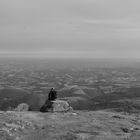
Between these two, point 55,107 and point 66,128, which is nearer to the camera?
point 66,128

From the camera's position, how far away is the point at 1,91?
138000 millimetres

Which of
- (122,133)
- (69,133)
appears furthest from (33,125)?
(122,133)

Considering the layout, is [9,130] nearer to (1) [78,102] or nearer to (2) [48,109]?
(2) [48,109]

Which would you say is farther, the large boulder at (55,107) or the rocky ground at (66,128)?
the large boulder at (55,107)

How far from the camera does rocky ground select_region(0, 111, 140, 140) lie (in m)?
17.5

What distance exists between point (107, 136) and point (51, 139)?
4185 mm

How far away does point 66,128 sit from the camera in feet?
65.3

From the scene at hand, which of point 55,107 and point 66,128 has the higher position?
point 66,128

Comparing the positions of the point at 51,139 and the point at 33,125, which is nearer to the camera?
the point at 51,139

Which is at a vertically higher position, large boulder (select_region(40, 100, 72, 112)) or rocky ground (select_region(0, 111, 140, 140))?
rocky ground (select_region(0, 111, 140, 140))

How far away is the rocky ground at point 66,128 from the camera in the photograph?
1745 cm

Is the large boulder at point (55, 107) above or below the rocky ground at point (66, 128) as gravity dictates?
below

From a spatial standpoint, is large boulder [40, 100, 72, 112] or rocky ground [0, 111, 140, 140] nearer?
rocky ground [0, 111, 140, 140]

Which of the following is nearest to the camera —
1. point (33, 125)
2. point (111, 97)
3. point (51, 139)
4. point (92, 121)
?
point (51, 139)
